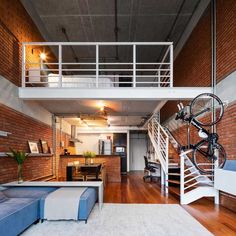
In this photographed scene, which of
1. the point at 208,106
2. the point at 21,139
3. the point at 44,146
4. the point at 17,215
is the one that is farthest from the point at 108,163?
the point at 17,215

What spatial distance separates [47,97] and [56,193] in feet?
8.13

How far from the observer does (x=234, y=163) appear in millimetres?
4605

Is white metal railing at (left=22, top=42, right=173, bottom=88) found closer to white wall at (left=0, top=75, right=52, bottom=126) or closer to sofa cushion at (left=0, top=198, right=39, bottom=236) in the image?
white wall at (left=0, top=75, right=52, bottom=126)

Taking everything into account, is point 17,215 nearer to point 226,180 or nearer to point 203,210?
point 203,210

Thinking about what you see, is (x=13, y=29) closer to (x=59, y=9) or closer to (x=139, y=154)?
(x=59, y=9)

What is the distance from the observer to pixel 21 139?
20.4 ft

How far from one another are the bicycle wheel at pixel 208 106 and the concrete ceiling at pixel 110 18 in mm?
2720

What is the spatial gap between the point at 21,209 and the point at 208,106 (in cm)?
467

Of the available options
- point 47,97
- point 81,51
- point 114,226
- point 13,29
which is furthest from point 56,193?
point 81,51

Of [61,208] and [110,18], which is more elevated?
[110,18]

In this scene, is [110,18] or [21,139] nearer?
[21,139]

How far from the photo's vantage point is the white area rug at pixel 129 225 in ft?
11.7

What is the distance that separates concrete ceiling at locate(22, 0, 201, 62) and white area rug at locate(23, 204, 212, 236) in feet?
17.1

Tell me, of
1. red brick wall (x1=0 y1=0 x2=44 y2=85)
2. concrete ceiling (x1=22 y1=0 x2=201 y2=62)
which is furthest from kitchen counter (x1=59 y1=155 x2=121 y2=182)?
red brick wall (x1=0 y1=0 x2=44 y2=85)
